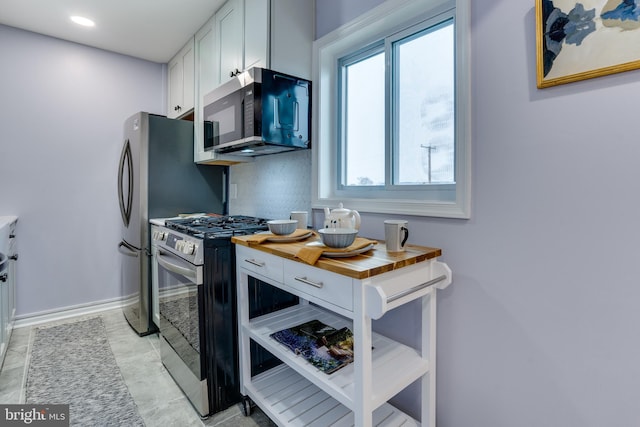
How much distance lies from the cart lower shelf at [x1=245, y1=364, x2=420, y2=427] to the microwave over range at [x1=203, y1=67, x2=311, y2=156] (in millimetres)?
1273

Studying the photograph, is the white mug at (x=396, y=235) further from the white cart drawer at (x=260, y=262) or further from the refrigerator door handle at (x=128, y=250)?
the refrigerator door handle at (x=128, y=250)

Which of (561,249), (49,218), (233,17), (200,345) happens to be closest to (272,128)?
(233,17)

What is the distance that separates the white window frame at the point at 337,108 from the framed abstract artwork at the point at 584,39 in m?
0.25

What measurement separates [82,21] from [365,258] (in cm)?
295

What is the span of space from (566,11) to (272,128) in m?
1.30

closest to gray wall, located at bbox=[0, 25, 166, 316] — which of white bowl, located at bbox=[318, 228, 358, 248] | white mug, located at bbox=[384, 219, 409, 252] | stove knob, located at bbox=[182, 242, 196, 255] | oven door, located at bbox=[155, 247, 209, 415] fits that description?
oven door, located at bbox=[155, 247, 209, 415]

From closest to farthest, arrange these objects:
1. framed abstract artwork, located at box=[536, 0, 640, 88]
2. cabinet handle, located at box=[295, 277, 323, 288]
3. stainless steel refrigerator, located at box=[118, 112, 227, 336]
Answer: framed abstract artwork, located at box=[536, 0, 640, 88] → cabinet handle, located at box=[295, 277, 323, 288] → stainless steel refrigerator, located at box=[118, 112, 227, 336]

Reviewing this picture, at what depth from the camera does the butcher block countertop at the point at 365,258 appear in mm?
993

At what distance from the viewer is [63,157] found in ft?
9.36

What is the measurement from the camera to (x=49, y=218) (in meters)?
2.81

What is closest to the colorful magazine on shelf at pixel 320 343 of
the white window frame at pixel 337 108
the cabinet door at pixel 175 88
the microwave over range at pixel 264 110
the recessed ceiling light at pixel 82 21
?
the white window frame at pixel 337 108

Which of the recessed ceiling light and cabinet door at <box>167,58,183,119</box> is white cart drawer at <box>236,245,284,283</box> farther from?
the recessed ceiling light

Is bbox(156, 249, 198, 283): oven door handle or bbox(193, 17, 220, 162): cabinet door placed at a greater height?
bbox(193, 17, 220, 162): cabinet door

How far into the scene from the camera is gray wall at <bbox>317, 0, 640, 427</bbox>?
910 millimetres
